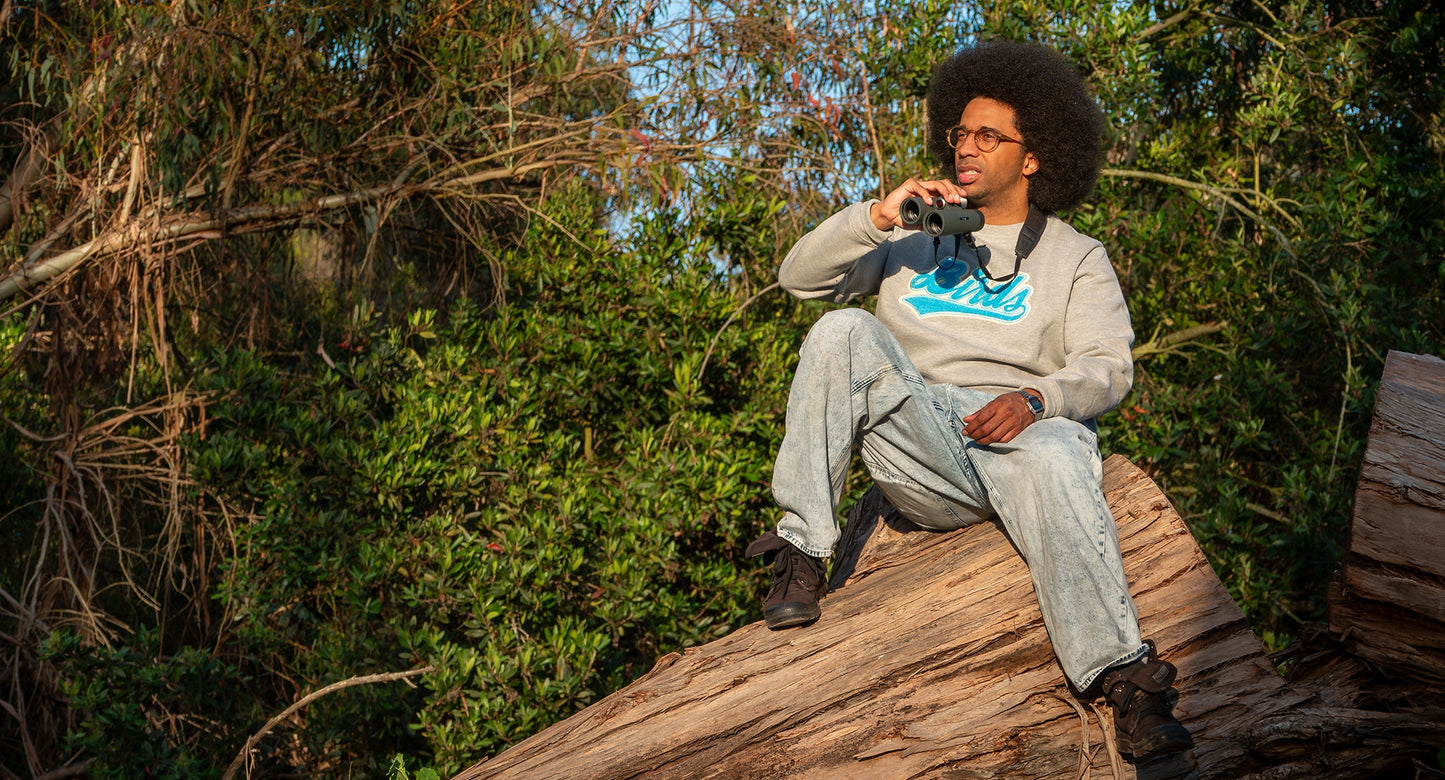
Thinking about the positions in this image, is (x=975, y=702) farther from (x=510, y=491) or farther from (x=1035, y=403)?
(x=510, y=491)

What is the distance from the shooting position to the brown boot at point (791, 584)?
9.91 ft

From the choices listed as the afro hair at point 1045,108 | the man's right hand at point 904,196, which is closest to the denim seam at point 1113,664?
the man's right hand at point 904,196

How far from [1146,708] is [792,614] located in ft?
3.05

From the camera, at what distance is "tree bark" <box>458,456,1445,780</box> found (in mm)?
2701

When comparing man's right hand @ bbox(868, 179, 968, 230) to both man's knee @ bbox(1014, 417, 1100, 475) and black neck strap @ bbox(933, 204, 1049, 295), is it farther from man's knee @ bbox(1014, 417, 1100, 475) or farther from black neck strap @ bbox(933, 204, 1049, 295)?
man's knee @ bbox(1014, 417, 1100, 475)

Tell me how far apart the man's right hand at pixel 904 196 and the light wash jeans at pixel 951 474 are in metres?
0.33

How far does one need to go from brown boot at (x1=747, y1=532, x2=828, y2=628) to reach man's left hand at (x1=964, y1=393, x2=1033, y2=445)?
1.87 ft

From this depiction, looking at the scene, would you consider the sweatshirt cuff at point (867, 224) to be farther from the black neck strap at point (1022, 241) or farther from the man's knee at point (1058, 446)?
the man's knee at point (1058, 446)

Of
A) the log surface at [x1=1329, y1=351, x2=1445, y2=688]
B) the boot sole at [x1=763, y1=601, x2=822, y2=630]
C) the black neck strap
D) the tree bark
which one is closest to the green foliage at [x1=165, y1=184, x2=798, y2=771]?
the tree bark

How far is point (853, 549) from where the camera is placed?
11.9 feet

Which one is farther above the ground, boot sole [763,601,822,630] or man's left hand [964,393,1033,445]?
man's left hand [964,393,1033,445]

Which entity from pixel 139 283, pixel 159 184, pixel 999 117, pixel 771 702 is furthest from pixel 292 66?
pixel 771 702

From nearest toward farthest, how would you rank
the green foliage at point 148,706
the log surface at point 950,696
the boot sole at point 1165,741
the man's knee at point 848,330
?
the boot sole at point 1165,741
the log surface at point 950,696
the man's knee at point 848,330
the green foliage at point 148,706

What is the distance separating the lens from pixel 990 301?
3.30 metres
